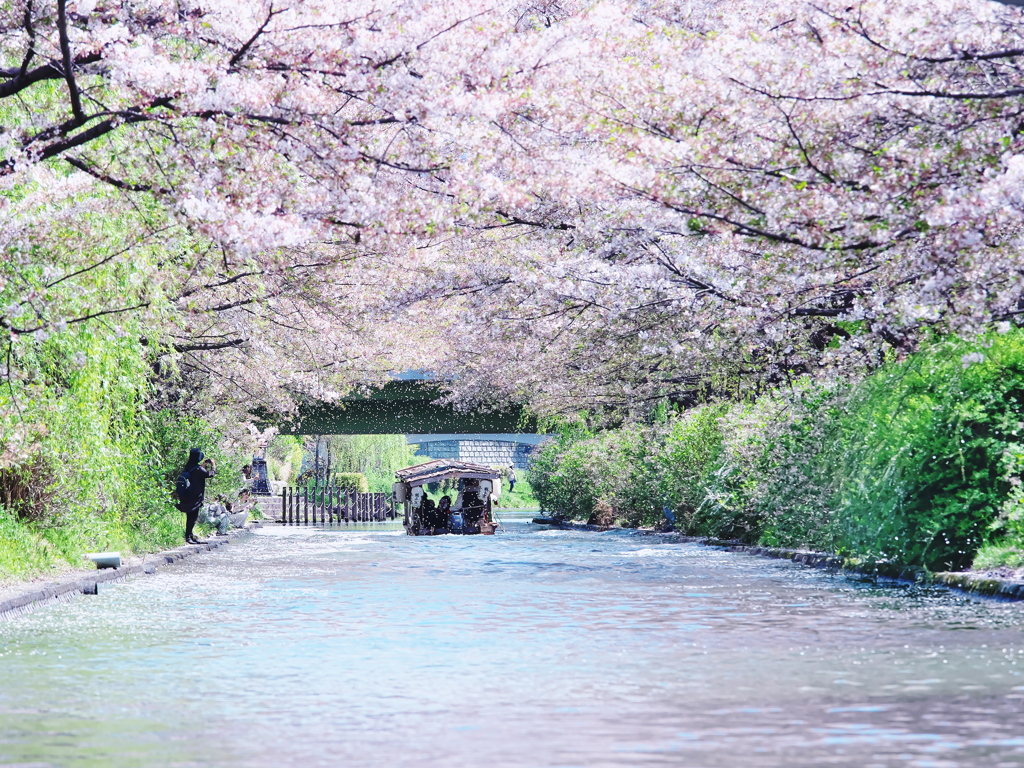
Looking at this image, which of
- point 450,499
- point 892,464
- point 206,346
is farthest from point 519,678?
point 450,499

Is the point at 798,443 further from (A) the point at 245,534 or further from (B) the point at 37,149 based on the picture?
(A) the point at 245,534

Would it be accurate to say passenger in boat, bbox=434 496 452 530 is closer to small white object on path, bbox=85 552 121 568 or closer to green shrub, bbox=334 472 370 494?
small white object on path, bbox=85 552 121 568

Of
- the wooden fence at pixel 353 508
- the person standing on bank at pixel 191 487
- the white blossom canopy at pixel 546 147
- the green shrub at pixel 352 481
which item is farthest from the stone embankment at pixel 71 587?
the green shrub at pixel 352 481

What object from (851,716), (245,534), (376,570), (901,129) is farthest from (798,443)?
(245,534)

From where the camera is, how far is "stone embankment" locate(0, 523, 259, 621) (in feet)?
53.9

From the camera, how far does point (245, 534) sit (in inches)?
1838

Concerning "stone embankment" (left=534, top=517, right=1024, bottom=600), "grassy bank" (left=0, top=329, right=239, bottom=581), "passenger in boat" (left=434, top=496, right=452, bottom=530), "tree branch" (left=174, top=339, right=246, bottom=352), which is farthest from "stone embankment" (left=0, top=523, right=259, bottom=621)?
"passenger in boat" (left=434, top=496, right=452, bottom=530)

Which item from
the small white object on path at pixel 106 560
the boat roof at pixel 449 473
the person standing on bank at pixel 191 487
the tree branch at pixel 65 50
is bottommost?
the small white object on path at pixel 106 560

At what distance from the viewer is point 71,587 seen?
19.1 metres

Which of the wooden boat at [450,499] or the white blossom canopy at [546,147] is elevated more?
the white blossom canopy at [546,147]

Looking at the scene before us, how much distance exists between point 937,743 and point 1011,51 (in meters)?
9.61

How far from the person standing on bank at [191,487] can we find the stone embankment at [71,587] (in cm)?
365

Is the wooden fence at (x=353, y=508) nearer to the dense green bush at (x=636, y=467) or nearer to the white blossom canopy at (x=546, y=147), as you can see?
the dense green bush at (x=636, y=467)

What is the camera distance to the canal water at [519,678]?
25.1 feet
